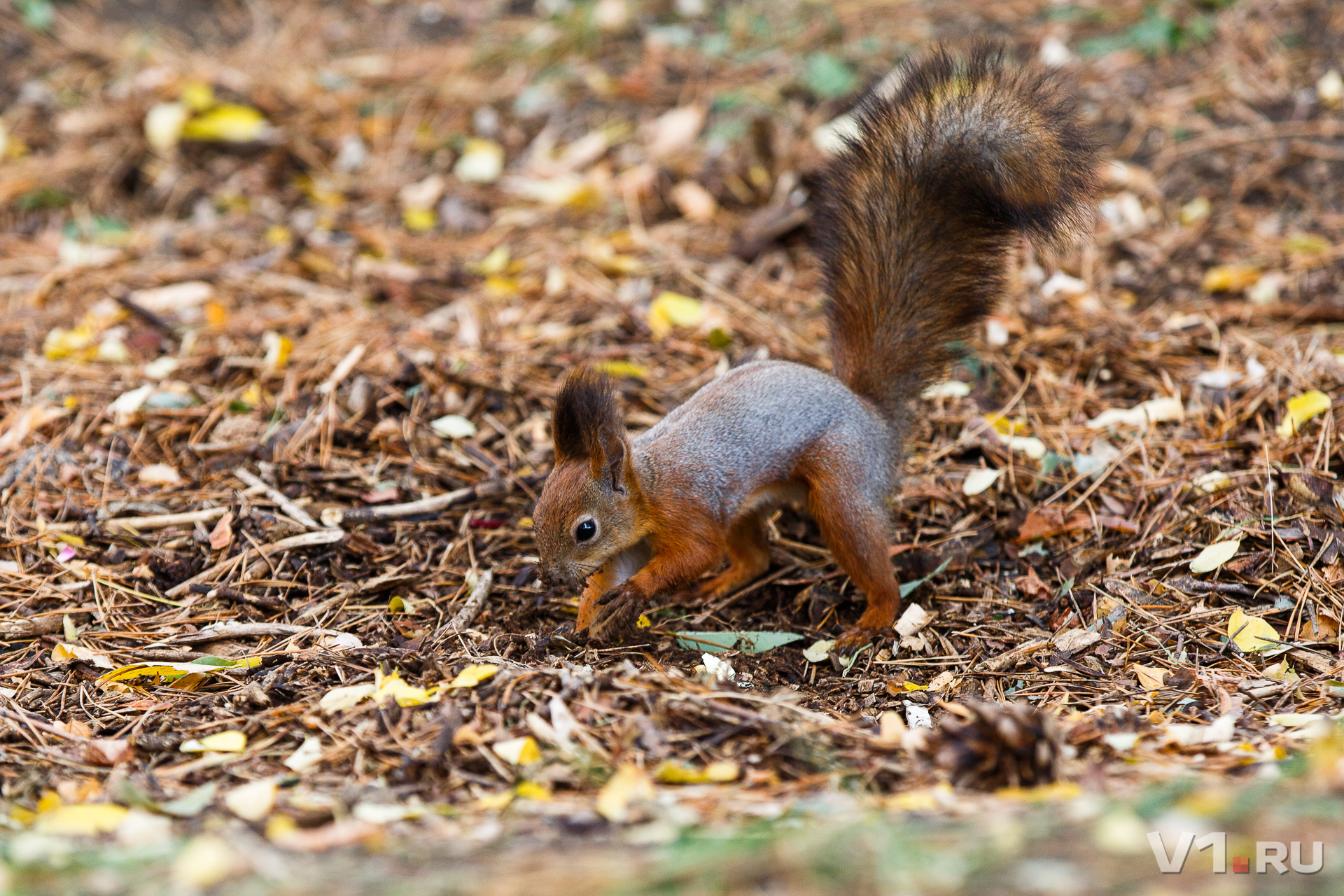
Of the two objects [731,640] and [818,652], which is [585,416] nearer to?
[731,640]

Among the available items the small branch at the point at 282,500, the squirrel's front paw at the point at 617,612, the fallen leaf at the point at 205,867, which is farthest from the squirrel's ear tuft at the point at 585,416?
the fallen leaf at the point at 205,867

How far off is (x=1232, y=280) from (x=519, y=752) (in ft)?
12.2

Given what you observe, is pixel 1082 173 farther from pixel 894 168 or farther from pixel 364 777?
pixel 364 777

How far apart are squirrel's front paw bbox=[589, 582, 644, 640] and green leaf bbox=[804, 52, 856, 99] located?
3.49 meters

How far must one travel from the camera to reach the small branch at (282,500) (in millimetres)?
3510

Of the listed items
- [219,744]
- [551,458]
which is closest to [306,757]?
[219,744]

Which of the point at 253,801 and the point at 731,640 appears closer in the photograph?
the point at 253,801

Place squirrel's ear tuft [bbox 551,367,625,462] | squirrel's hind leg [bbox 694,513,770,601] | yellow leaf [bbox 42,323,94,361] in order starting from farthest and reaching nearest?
yellow leaf [bbox 42,323,94,361] → squirrel's hind leg [bbox 694,513,770,601] → squirrel's ear tuft [bbox 551,367,625,462]

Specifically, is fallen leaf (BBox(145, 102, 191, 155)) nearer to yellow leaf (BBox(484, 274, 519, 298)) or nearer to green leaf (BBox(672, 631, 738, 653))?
yellow leaf (BBox(484, 274, 519, 298))

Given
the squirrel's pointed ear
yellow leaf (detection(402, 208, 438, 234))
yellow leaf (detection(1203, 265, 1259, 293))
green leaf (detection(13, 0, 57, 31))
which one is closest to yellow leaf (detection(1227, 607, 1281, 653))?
the squirrel's pointed ear

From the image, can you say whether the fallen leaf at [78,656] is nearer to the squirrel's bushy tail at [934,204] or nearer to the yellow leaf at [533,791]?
the yellow leaf at [533,791]

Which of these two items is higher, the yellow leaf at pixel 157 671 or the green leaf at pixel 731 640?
the yellow leaf at pixel 157 671

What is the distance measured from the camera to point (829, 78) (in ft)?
19.0

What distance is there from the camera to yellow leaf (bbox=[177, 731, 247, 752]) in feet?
8.08
